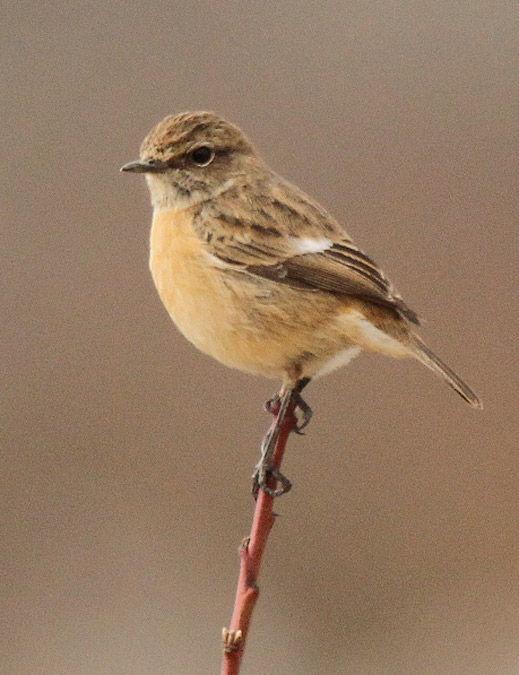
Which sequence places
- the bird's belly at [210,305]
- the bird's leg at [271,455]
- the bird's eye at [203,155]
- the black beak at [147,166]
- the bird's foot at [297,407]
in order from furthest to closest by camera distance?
the bird's eye at [203,155]
the bird's belly at [210,305]
the black beak at [147,166]
the bird's foot at [297,407]
the bird's leg at [271,455]

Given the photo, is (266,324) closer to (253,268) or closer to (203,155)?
(253,268)

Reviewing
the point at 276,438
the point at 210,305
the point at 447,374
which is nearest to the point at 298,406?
the point at 276,438

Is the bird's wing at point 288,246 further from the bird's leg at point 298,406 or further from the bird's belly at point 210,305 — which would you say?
the bird's leg at point 298,406

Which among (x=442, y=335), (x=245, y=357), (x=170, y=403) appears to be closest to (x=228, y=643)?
(x=245, y=357)

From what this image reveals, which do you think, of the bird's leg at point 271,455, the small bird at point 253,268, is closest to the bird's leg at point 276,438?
the bird's leg at point 271,455

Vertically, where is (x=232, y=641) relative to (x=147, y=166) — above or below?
below

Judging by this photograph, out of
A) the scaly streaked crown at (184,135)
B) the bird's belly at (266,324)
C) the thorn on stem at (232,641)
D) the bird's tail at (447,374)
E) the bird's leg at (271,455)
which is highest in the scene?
the scaly streaked crown at (184,135)

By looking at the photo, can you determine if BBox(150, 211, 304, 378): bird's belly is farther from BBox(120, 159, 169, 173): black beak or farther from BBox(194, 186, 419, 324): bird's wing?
BBox(120, 159, 169, 173): black beak
